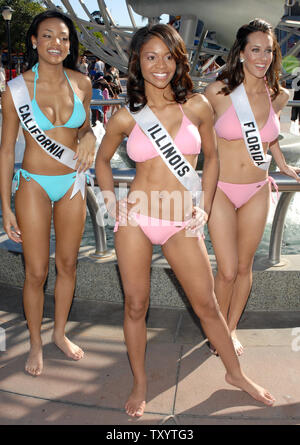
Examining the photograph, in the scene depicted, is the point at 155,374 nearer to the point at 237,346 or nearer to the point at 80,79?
the point at 237,346

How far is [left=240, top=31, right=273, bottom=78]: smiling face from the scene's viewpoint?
299 centimetres

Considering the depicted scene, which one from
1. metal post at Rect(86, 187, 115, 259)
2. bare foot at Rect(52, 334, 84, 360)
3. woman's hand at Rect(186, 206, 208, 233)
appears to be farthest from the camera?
metal post at Rect(86, 187, 115, 259)

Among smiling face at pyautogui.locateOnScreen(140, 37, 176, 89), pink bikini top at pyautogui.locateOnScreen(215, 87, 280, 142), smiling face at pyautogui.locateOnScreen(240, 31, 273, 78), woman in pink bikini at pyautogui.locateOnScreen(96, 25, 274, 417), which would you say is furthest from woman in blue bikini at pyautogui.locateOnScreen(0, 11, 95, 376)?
smiling face at pyautogui.locateOnScreen(240, 31, 273, 78)

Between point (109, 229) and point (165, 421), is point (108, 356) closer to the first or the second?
point (165, 421)

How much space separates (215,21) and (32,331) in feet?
16.6

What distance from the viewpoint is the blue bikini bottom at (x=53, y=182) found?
10.1ft

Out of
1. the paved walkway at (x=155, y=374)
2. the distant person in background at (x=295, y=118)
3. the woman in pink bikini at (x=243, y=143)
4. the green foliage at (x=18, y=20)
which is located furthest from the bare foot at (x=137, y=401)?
the green foliage at (x=18, y=20)

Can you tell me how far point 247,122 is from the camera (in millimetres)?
3061

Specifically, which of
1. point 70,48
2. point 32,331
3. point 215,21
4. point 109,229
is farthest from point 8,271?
point 215,21

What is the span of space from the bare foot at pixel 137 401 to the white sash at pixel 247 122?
4.96 ft

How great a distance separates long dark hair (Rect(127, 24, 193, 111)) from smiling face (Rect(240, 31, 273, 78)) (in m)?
0.58

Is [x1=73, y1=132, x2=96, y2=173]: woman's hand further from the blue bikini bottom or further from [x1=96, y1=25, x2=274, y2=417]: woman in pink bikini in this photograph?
[x1=96, y1=25, x2=274, y2=417]: woman in pink bikini

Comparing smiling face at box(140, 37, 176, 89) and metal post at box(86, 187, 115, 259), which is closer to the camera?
smiling face at box(140, 37, 176, 89)

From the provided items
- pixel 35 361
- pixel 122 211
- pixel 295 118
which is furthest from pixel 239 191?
pixel 295 118
